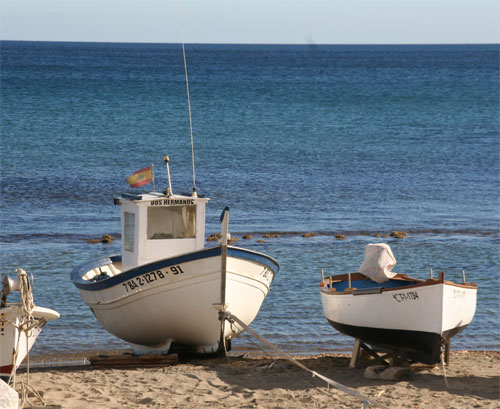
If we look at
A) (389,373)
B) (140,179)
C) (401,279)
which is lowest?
(389,373)

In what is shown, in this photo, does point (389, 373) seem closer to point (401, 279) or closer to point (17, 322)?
point (401, 279)

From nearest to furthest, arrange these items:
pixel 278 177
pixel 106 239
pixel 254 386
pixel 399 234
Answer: pixel 254 386, pixel 106 239, pixel 399 234, pixel 278 177

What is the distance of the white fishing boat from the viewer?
486 inches

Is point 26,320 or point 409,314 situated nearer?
point 26,320

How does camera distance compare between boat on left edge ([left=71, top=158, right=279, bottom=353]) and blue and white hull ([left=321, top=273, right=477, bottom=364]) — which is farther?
boat on left edge ([left=71, top=158, right=279, bottom=353])

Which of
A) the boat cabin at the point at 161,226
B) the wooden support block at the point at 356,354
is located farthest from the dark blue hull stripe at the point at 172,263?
the wooden support block at the point at 356,354

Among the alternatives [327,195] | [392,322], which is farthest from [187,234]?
[327,195]

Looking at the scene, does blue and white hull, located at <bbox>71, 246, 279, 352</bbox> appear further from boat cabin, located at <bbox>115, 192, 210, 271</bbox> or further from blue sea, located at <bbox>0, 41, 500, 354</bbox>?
blue sea, located at <bbox>0, 41, 500, 354</bbox>

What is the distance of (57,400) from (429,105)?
230ft

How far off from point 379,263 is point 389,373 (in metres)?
1.95

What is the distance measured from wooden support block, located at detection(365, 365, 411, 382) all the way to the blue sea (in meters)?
2.62

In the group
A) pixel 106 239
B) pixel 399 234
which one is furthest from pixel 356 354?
pixel 399 234

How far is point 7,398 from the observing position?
9891 millimetres

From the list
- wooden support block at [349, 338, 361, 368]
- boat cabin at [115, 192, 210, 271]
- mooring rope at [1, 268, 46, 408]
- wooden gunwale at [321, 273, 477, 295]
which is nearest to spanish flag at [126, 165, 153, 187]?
boat cabin at [115, 192, 210, 271]
